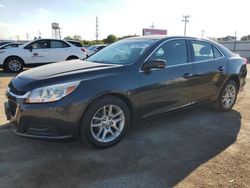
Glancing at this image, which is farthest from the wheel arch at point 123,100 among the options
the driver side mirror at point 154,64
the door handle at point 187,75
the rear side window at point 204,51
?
the rear side window at point 204,51

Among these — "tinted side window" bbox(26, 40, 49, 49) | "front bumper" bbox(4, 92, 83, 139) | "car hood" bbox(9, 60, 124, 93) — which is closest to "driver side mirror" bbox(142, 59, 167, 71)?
"car hood" bbox(9, 60, 124, 93)

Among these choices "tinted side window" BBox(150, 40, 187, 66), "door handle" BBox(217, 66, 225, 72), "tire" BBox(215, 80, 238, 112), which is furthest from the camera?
"tire" BBox(215, 80, 238, 112)

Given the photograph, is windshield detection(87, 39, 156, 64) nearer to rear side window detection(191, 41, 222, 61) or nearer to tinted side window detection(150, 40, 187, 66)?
tinted side window detection(150, 40, 187, 66)

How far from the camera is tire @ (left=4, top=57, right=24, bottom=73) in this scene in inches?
445

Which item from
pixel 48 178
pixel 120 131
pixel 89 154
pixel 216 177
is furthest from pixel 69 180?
pixel 216 177

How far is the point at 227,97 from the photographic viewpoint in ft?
17.7

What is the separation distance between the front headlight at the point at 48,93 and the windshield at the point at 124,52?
43.9 inches

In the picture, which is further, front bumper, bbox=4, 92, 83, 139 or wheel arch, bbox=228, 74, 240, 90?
wheel arch, bbox=228, 74, 240, 90

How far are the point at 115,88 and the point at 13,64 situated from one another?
9307 mm

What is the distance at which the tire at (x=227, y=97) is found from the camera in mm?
5230

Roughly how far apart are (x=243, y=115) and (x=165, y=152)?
2511mm

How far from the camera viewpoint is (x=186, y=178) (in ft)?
9.45

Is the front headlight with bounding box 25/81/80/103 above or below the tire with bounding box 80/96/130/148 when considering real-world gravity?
above

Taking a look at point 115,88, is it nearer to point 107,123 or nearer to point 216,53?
point 107,123
